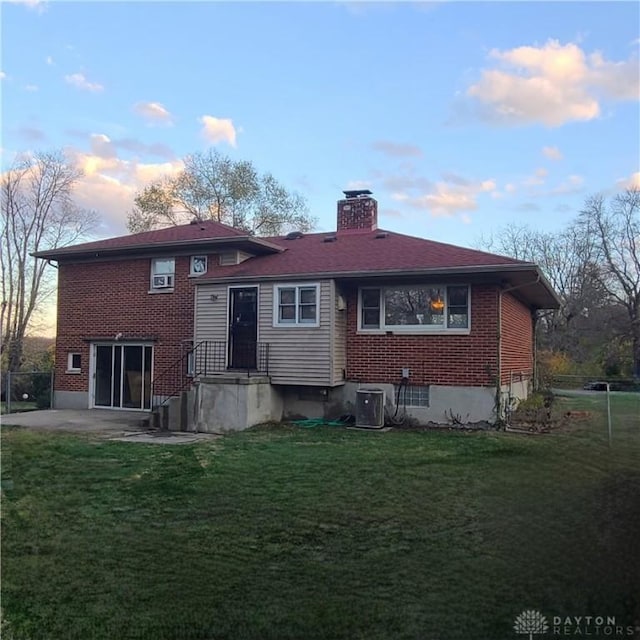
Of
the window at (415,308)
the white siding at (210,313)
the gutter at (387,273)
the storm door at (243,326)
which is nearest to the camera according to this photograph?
the gutter at (387,273)

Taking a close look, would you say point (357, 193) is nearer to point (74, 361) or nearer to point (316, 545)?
point (74, 361)

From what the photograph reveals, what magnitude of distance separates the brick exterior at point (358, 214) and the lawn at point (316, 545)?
31.7 ft

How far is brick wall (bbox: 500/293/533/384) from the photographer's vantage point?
43.1ft

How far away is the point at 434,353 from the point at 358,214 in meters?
6.20

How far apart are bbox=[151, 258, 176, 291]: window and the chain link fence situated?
4432 millimetres

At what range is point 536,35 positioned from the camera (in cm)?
985

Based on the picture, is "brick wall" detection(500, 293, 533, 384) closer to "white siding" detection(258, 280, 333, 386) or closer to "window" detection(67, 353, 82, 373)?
"white siding" detection(258, 280, 333, 386)

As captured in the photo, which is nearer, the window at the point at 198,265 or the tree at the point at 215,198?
the window at the point at 198,265

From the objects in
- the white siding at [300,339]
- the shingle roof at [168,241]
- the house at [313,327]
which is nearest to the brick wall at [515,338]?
the house at [313,327]

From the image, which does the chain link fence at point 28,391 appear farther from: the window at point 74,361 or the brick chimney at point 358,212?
the brick chimney at point 358,212

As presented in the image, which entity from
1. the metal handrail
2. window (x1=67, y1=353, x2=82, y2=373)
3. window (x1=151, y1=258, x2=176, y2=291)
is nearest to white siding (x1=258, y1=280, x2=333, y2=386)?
the metal handrail

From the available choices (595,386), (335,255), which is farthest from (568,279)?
(335,255)

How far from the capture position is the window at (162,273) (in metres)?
16.0

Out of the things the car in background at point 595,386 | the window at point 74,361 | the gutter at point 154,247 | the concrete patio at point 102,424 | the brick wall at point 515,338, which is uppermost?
the gutter at point 154,247
